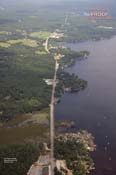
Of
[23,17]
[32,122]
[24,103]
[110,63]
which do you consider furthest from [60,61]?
[23,17]

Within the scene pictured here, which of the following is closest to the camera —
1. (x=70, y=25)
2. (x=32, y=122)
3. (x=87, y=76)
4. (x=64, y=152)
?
(x=64, y=152)

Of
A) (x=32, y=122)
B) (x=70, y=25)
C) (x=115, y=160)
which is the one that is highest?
(x=70, y=25)

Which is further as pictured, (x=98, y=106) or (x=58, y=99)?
(x=58, y=99)

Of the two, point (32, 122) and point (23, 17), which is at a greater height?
point (23, 17)

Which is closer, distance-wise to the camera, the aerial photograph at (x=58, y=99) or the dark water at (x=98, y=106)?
the aerial photograph at (x=58, y=99)

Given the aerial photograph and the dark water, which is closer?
the aerial photograph

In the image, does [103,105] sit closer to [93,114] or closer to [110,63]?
[93,114]
